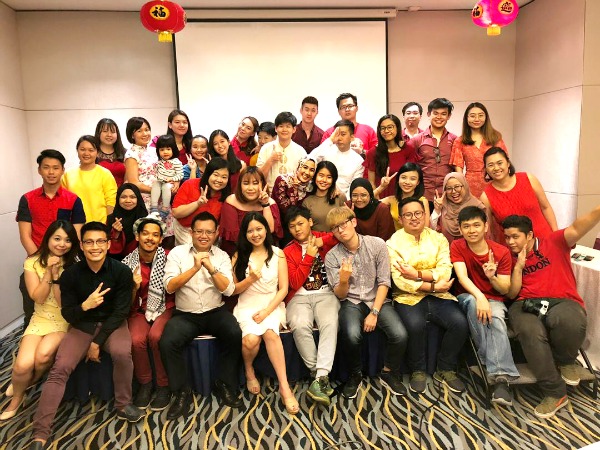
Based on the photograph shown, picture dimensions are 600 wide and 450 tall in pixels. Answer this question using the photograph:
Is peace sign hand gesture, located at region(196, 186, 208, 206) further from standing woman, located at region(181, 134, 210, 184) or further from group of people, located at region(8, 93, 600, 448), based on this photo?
standing woman, located at region(181, 134, 210, 184)

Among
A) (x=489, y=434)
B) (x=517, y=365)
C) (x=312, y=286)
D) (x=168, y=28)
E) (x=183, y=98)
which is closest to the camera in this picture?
(x=489, y=434)

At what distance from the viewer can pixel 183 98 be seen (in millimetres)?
5133

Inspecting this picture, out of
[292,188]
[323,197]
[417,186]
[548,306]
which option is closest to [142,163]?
[292,188]

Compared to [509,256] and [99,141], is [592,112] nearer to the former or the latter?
[509,256]

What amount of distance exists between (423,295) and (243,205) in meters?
1.33

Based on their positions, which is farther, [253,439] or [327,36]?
[327,36]

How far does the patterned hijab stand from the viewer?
3031 millimetres

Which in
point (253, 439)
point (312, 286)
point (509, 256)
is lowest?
point (253, 439)

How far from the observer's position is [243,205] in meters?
3.03

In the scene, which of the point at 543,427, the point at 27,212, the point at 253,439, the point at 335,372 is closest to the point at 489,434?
the point at 543,427

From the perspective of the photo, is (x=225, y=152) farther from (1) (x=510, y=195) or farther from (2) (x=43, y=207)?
(1) (x=510, y=195)

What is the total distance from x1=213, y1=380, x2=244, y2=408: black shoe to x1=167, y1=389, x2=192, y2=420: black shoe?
0.17 meters

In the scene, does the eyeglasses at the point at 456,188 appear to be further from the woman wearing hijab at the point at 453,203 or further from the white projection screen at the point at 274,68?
the white projection screen at the point at 274,68

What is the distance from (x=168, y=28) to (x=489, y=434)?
3796 millimetres
